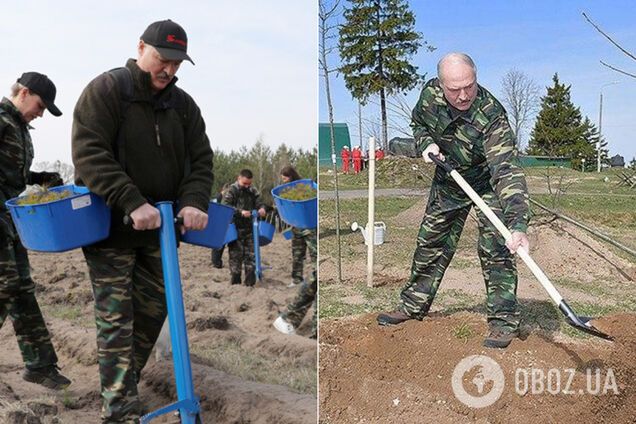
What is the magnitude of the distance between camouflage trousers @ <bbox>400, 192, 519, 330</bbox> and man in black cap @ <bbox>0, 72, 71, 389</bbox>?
5.61 ft

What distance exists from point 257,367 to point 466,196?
168 cm

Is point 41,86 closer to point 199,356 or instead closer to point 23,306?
point 23,306

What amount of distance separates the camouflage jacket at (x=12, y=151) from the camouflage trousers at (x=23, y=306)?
23 cm

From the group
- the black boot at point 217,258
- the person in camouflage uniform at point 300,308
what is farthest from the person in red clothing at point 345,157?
the black boot at point 217,258

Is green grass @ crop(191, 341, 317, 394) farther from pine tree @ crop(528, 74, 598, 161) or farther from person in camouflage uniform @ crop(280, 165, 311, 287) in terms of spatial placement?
person in camouflage uniform @ crop(280, 165, 311, 287)

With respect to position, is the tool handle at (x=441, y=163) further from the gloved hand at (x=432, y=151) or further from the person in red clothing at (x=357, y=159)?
the person in red clothing at (x=357, y=159)

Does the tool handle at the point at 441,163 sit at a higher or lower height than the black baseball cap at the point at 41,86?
lower

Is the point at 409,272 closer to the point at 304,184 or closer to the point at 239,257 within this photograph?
the point at 304,184

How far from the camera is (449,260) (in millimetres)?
3035

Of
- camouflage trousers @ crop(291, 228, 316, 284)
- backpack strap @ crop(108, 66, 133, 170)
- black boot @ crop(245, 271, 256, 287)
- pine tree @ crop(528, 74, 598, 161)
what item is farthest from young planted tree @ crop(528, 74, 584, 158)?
black boot @ crop(245, 271, 256, 287)

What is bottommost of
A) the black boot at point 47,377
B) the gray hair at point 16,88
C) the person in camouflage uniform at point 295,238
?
the black boot at point 47,377

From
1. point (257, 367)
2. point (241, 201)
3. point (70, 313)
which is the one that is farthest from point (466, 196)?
point (241, 201)

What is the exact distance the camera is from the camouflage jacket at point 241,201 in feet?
24.2

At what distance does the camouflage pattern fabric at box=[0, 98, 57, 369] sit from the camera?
3.24 meters
